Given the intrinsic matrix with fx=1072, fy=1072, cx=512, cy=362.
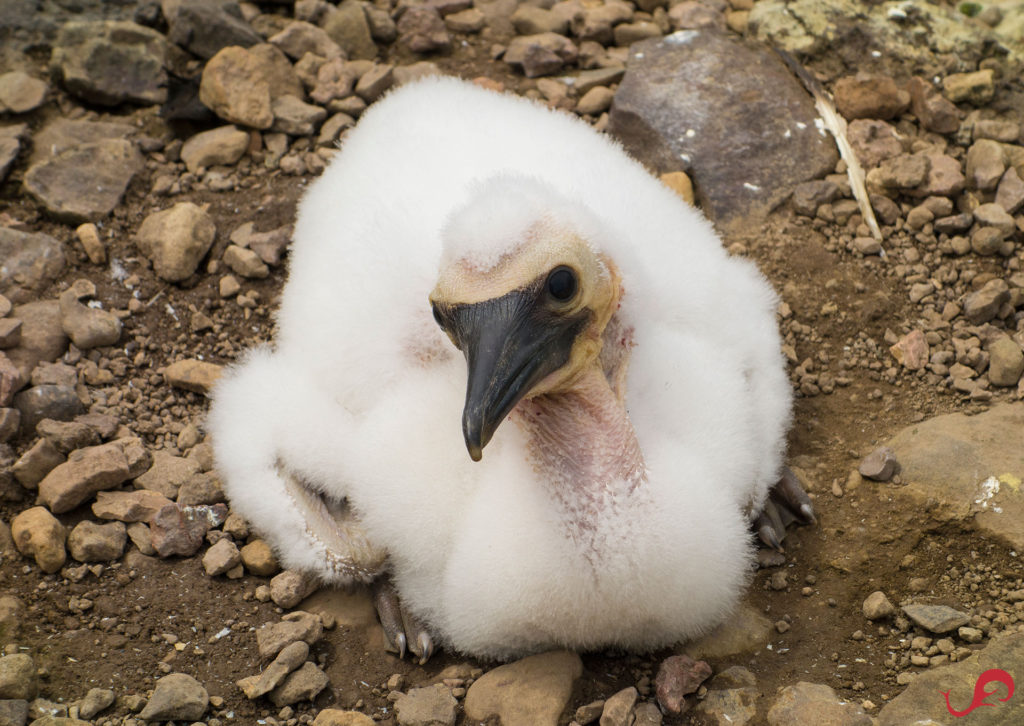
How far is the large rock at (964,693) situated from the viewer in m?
2.68

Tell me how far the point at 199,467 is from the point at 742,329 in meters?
1.99

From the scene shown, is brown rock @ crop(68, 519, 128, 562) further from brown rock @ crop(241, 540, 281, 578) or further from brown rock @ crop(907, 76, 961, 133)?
brown rock @ crop(907, 76, 961, 133)

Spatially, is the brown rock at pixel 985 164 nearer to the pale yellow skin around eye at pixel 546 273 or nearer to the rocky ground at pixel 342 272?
the rocky ground at pixel 342 272

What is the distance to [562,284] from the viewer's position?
9.16ft

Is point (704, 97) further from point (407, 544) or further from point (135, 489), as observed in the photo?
point (135, 489)

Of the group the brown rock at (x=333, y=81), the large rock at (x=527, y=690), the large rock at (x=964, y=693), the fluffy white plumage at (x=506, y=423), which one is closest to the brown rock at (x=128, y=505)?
the fluffy white plumage at (x=506, y=423)

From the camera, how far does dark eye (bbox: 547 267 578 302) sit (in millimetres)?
2771

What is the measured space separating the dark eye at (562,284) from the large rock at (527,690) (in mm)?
1134

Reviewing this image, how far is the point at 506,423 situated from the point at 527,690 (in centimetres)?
78

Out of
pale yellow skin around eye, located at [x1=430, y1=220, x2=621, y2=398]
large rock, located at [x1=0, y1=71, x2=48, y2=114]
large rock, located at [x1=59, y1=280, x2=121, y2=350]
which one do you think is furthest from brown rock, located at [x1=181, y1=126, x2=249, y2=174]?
pale yellow skin around eye, located at [x1=430, y1=220, x2=621, y2=398]

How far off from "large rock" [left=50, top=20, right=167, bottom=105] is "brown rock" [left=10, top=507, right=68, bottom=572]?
235 cm

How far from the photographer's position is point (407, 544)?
3303 mm

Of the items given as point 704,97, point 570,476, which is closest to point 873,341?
point 704,97

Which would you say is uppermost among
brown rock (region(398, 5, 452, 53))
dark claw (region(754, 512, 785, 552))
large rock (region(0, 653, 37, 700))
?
brown rock (region(398, 5, 452, 53))
